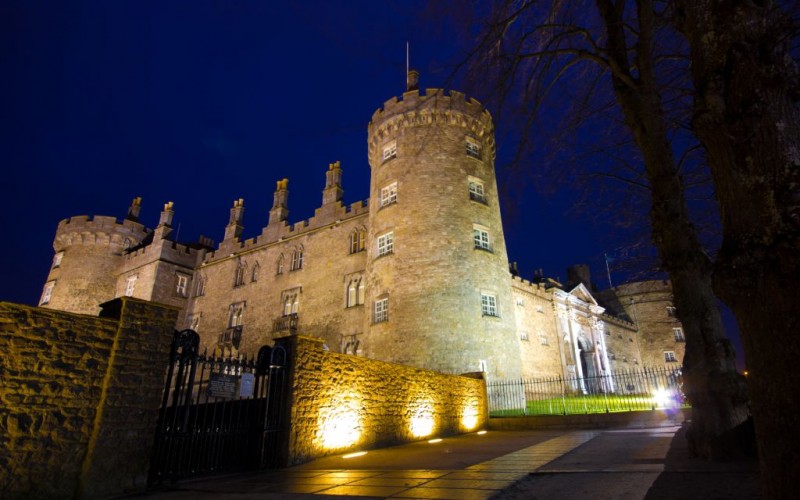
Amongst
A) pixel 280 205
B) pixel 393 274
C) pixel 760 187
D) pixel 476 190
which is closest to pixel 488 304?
pixel 393 274

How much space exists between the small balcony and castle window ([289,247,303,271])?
2810 mm

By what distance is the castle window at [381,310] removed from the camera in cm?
1789

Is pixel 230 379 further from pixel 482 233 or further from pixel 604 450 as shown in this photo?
pixel 482 233

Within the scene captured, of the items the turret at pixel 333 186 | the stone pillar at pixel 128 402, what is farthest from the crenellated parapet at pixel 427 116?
the stone pillar at pixel 128 402

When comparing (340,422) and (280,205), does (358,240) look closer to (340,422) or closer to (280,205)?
(280,205)

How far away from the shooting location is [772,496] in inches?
85.4

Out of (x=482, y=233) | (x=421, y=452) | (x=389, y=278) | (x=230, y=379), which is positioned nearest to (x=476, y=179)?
(x=482, y=233)

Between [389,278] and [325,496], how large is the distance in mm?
13773

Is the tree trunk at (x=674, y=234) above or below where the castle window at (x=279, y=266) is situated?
below

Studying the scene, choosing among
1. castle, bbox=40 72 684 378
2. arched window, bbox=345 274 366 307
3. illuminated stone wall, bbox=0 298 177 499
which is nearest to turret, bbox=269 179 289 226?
castle, bbox=40 72 684 378

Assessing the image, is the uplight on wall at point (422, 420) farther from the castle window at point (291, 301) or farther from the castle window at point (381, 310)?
the castle window at point (291, 301)

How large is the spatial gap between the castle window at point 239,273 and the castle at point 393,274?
0.09 metres

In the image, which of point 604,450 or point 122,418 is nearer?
point 122,418

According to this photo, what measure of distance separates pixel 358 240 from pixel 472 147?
7.49 m
